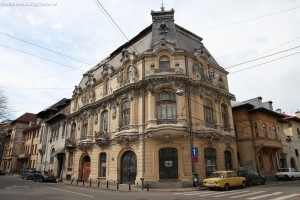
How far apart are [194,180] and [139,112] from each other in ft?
27.5

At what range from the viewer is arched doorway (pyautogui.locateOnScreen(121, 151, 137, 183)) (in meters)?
22.8

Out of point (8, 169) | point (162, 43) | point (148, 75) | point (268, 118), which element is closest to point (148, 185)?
point (148, 75)

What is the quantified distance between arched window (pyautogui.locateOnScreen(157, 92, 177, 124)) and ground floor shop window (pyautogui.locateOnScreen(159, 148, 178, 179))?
10.3 feet

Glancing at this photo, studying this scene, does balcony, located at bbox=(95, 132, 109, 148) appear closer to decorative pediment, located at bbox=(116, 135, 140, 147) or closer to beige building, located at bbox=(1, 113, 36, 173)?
decorative pediment, located at bbox=(116, 135, 140, 147)

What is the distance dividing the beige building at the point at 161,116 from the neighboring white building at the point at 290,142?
576 inches

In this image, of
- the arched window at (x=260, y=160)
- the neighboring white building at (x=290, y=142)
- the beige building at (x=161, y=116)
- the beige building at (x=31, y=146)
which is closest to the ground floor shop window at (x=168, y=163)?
the beige building at (x=161, y=116)

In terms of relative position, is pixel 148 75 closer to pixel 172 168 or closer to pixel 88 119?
pixel 172 168

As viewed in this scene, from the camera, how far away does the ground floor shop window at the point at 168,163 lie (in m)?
20.9

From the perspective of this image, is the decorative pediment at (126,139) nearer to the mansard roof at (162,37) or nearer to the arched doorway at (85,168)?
the arched doorway at (85,168)

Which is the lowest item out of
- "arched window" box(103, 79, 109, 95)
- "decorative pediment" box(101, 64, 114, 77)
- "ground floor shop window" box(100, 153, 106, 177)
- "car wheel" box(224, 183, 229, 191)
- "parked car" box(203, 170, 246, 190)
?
"car wheel" box(224, 183, 229, 191)

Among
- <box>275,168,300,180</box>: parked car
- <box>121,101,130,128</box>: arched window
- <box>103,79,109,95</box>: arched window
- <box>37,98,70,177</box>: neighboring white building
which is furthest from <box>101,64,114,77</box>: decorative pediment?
<box>275,168,300,180</box>: parked car

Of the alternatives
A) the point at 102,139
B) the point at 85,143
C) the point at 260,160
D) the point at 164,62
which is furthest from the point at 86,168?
the point at 260,160

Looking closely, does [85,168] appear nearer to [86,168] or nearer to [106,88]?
[86,168]

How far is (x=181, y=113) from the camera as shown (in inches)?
Answer: 871
